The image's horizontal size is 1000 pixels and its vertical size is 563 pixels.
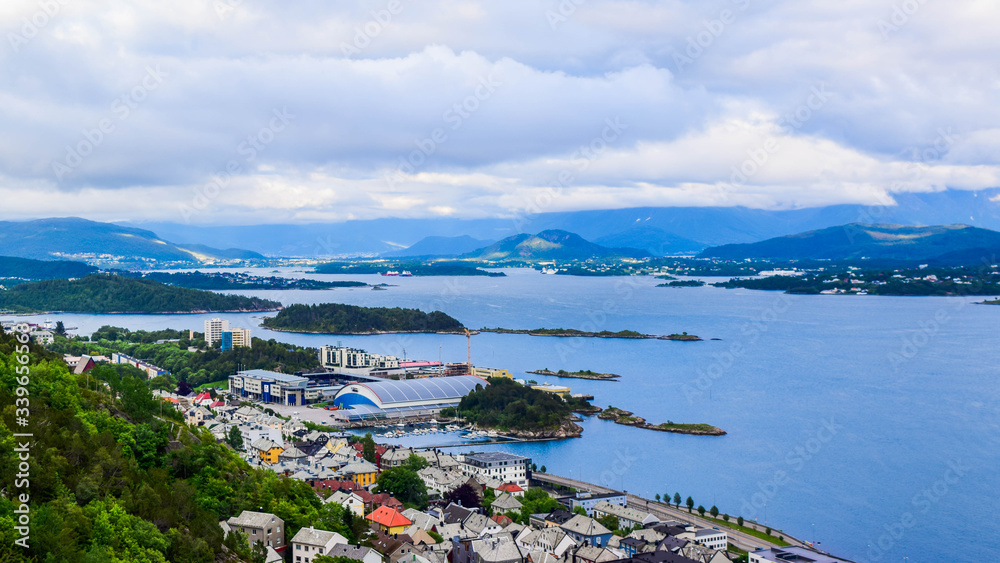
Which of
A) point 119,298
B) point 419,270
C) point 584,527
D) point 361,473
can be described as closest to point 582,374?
point 361,473

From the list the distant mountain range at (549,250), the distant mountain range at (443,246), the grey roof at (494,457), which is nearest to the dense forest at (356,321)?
the grey roof at (494,457)

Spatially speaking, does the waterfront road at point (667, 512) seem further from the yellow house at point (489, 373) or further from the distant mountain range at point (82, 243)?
the distant mountain range at point (82, 243)

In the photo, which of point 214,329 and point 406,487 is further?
point 214,329

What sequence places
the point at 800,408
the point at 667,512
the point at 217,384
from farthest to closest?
the point at 217,384 → the point at 800,408 → the point at 667,512

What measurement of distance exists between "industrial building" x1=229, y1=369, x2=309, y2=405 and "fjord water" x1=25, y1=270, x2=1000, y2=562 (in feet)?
21.6

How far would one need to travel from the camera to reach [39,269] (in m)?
65.4

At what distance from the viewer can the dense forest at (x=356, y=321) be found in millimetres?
38781

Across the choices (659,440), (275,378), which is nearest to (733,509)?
(659,440)

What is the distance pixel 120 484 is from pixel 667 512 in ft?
23.3

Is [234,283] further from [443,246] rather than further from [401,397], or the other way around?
[443,246]

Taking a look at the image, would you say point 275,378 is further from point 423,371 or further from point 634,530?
point 634,530

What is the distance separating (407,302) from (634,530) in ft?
138

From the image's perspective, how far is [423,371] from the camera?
80.8ft

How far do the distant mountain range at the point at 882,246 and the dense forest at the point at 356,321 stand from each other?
52275 millimetres
